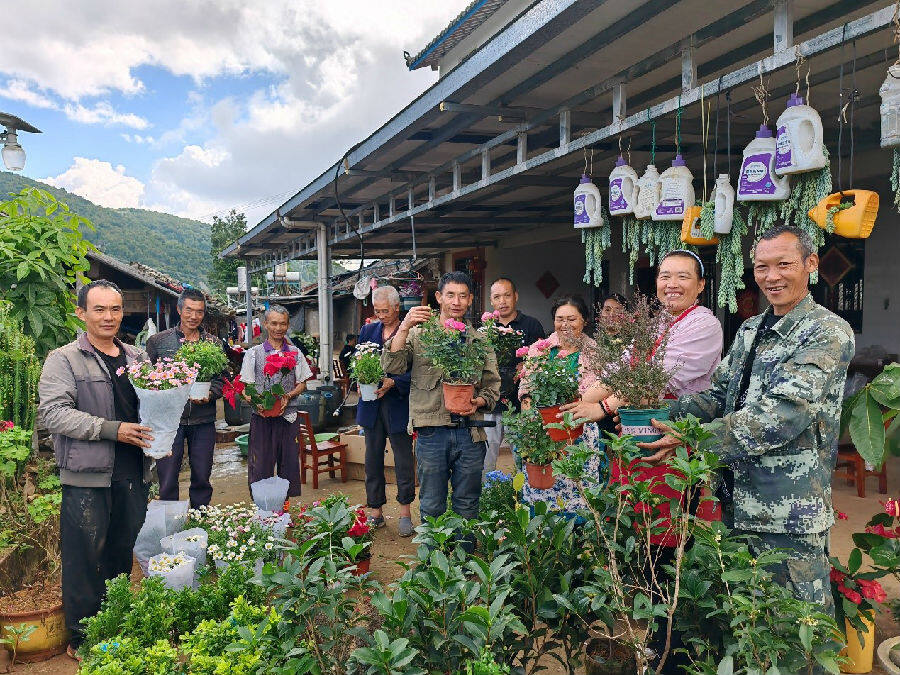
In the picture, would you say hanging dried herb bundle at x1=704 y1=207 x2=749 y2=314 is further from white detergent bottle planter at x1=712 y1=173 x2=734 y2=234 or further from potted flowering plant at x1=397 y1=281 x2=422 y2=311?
potted flowering plant at x1=397 y1=281 x2=422 y2=311

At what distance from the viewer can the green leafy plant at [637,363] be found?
2.08 metres

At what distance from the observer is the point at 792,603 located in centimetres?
156

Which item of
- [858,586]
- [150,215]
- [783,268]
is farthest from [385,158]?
[150,215]

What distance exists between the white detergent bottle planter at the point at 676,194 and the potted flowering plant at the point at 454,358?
1482mm

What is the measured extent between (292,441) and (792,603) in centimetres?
384

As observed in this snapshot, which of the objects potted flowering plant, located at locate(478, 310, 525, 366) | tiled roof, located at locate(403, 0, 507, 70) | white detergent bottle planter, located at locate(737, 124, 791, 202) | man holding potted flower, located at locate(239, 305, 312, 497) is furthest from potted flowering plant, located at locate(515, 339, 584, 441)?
tiled roof, located at locate(403, 0, 507, 70)

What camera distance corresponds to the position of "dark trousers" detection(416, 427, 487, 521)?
3297 mm

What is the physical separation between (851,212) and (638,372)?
4.63ft

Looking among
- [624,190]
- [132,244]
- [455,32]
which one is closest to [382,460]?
[624,190]

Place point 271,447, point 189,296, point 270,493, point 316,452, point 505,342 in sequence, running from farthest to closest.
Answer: point 316,452
point 271,447
point 189,296
point 270,493
point 505,342

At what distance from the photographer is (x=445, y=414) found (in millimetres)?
3307

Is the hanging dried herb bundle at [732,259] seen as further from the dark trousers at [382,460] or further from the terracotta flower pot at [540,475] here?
the dark trousers at [382,460]

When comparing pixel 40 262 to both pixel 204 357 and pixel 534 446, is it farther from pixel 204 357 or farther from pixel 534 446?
pixel 534 446

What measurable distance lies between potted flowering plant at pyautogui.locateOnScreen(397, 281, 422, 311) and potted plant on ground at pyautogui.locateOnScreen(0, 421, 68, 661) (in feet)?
23.5
